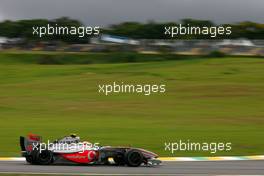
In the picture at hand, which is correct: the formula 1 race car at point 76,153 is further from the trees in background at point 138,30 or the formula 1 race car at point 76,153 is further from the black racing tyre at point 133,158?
the trees in background at point 138,30

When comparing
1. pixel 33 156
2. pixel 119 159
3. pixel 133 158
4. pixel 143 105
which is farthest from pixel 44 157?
pixel 143 105

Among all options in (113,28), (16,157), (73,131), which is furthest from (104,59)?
(16,157)

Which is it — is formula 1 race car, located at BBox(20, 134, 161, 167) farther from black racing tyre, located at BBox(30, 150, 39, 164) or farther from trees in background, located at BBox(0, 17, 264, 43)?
trees in background, located at BBox(0, 17, 264, 43)

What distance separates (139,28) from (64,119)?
56.4 m

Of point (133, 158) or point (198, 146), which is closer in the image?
point (133, 158)

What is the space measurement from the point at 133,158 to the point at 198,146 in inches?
274

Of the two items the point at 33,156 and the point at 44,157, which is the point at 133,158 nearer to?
the point at 44,157

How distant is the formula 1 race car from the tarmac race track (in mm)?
189

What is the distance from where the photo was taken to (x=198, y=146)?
74.6ft

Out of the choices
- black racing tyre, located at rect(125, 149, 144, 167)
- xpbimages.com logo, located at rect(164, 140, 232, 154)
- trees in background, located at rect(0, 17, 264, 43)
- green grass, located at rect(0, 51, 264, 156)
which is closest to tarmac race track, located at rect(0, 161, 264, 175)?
black racing tyre, located at rect(125, 149, 144, 167)

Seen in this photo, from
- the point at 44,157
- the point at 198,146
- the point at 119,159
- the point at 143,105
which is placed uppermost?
the point at 44,157

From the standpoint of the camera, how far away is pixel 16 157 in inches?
757

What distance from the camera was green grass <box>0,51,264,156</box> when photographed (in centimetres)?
2535

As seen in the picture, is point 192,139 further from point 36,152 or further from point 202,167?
point 36,152
